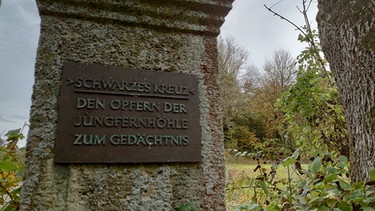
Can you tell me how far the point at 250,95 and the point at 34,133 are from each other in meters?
19.5

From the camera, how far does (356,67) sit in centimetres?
227

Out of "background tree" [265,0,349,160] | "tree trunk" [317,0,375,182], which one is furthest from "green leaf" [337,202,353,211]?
"background tree" [265,0,349,160]

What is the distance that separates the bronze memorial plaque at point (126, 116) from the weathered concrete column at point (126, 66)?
0.15ft

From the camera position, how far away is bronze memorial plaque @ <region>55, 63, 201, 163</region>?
134 cm

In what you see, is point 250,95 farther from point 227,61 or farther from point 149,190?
point 149,190

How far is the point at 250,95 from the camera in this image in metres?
20.1

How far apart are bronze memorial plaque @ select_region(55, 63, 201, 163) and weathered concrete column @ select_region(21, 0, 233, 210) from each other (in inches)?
1.7

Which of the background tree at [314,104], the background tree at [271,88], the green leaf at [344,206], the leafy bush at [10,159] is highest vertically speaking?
the background tree at [271,88]

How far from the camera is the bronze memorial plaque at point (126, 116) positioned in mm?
1339

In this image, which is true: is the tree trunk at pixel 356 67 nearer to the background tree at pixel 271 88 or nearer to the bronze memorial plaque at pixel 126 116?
the bronze memorial plaque at pixel 126 116

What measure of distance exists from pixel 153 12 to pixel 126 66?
1.20ft

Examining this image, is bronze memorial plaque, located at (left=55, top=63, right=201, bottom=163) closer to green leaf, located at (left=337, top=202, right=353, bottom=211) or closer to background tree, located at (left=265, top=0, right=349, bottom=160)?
green leaf, located at (left=337, top=202, right=353, bottom=211)

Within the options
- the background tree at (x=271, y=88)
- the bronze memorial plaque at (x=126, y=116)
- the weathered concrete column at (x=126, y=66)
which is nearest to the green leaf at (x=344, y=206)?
the weathered concrete column at (x=126, y=66)

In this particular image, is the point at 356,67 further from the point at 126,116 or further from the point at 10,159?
the point at 10,159
